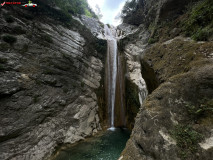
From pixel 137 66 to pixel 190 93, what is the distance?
857cm

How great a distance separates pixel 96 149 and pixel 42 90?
577 cm

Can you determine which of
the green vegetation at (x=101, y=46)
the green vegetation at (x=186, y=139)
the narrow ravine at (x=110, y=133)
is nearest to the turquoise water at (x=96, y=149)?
the narrow ravine at (x=110, y=133)

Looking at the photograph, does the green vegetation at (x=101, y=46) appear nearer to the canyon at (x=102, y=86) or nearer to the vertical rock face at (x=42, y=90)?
the canyon at (x=102, y=86)

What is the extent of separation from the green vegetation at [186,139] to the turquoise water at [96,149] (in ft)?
15.6

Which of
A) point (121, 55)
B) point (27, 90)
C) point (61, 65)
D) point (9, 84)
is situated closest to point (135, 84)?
point (121, 55)

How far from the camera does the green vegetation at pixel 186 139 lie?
86.8 inches

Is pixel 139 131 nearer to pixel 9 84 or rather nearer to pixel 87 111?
pixel 87 111

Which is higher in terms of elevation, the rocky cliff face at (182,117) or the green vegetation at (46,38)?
the green vegetation at (46,38)

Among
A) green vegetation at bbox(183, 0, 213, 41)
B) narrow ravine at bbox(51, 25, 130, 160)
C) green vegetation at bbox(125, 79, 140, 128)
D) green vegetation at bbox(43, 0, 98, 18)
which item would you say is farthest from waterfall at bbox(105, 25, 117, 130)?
green vegetation at bbox(183, 0, 213, 41)

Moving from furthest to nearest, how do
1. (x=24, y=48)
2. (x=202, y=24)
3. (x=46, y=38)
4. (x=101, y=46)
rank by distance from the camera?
(x=101, y=46) < (x=46, y=38) < (x=24, y=48) < (x=202, y=24)

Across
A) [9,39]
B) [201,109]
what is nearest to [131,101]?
[201,109]

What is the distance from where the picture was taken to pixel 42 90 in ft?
24.3

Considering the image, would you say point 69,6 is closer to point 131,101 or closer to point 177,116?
point 131,101

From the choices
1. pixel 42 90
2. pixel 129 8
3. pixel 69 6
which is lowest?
pixel 42 90
